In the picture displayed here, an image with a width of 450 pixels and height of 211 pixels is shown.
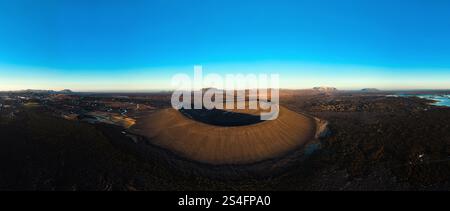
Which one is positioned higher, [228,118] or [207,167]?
[228,118]

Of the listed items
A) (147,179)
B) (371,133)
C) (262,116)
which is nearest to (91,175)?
(147,179)

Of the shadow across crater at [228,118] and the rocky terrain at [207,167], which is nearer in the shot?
the rocky terrain at [207,167]

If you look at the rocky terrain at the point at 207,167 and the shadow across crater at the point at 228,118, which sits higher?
the shadow across crater at the point at 228,118

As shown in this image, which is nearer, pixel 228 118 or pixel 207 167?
pixel 207 167

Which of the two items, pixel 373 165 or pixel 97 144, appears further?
pixel 97 144

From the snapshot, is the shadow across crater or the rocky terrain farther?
the shadow across crater

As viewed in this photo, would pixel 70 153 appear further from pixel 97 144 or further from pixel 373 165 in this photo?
pixel 373 165

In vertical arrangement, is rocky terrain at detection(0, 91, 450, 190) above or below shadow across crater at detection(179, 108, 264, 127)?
below
